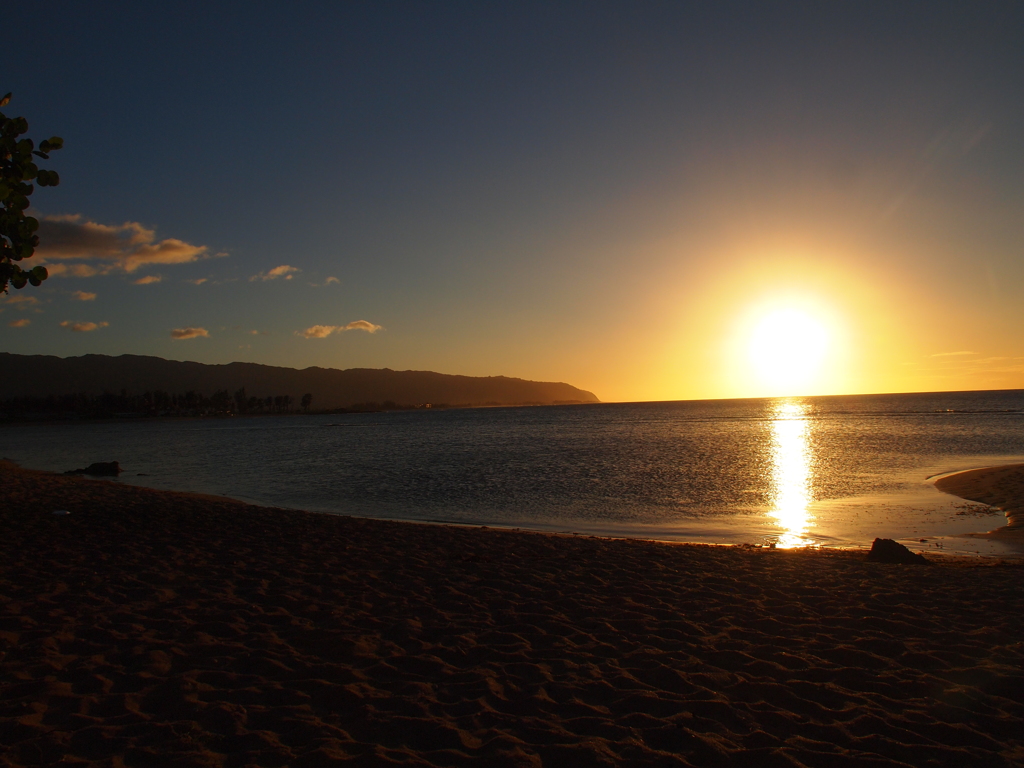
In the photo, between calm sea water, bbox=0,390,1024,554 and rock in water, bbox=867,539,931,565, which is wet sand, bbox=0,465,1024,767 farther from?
calm sea water, bbox=0,390,1024,554

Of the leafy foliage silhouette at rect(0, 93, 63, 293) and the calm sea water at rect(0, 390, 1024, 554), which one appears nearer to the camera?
the leafy foliage silhouette at rect(0, 93, 63, 293)

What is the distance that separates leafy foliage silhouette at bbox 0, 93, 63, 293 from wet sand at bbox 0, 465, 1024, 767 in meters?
4.03

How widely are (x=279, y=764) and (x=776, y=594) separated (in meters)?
7.01

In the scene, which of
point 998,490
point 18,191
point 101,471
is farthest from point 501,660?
point 101,471

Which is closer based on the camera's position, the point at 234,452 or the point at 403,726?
the point at 403,726

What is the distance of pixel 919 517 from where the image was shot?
17109 millimetres

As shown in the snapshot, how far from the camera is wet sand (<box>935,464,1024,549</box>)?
14.5m

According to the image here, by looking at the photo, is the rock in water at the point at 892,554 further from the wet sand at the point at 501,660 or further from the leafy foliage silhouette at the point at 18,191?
the leafy foliage silhouette at the point at 18,191

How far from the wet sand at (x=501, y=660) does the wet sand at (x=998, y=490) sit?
4657 mm

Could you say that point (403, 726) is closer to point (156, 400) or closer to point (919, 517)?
point (919, 517)

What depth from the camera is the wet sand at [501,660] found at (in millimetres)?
4520

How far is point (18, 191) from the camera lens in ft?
22.4

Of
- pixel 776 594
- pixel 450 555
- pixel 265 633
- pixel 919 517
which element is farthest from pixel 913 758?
pixel 919 517

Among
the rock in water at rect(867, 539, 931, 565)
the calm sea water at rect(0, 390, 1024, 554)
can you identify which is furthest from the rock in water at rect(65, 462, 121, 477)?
the rock in water at rect(867, 539, 931, 565)
